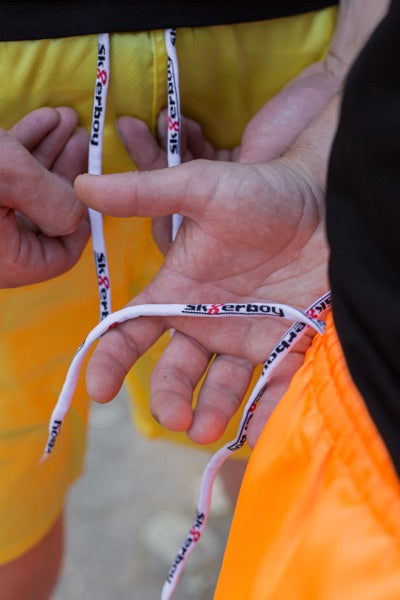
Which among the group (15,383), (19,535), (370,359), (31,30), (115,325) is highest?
(31,30)

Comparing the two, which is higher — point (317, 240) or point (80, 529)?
point (317, 240)

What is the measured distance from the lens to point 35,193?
68 cm

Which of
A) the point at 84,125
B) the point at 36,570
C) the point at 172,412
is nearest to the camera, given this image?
the point at 172,412

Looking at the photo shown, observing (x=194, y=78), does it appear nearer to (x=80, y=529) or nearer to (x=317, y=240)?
(x=317, y=240)

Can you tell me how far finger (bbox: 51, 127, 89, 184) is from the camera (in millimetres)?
757

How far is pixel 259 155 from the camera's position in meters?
0.79

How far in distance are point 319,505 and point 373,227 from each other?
0.16 metres

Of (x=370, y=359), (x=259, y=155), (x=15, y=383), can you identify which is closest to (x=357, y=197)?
(x=370, y=359)

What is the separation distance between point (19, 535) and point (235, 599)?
0.54 metres

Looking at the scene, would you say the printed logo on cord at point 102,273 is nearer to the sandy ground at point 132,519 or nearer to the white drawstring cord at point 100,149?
the white drawstring cord at point 100,149

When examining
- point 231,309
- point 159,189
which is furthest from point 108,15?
point 231,309

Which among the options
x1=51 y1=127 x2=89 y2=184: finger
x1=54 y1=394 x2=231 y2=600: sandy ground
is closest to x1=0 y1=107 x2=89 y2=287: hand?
x1=51 y1=127 x2=89 y2=184: finger

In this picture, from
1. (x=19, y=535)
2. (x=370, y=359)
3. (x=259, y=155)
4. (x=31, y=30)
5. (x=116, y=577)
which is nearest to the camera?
(x=370, y=359)

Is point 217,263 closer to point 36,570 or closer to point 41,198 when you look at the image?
point 41,198
